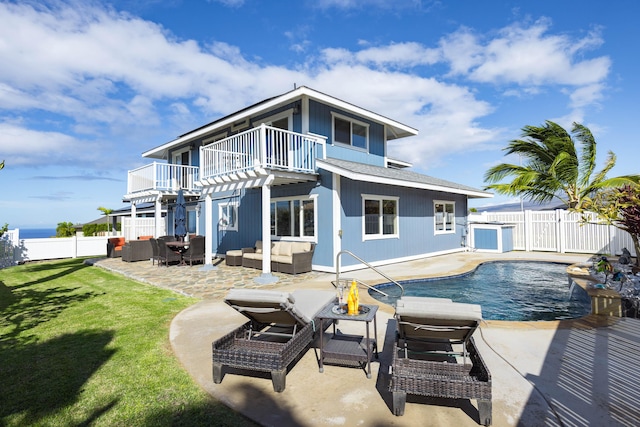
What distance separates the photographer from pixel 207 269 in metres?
10.6

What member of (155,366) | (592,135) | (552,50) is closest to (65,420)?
(155,366)

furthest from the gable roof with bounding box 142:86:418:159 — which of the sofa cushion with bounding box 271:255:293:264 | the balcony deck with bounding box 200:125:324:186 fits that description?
the sofa cushion with bounding box 271:255:293:264

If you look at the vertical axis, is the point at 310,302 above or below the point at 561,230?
below

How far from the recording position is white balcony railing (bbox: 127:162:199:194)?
47.3 ft

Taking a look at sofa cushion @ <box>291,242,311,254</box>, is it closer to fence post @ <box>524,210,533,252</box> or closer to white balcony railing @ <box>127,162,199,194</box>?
white balcony railing @ <box>127,162,199,194</box>

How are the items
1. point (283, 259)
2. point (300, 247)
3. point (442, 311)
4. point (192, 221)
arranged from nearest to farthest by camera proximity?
point (442, 311)
point (283, 259)
point (300, 247)
point (192, 221)

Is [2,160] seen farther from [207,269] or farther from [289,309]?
[289,309]

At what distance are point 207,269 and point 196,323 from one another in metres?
5.82

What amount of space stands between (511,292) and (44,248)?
20455 mm

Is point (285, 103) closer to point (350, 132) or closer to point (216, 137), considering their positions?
point (350, 132)

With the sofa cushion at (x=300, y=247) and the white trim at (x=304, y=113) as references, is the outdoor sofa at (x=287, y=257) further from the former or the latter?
the white trim at (x=304, y=113)

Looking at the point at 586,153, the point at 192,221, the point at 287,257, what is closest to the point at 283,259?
the point at 287,257

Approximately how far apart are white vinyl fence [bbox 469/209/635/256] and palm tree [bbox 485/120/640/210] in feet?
3.65

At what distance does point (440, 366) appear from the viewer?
9.35 ft
